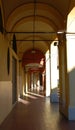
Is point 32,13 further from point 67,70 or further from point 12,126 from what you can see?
point 12,126

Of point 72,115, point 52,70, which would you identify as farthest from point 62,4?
point 52,70

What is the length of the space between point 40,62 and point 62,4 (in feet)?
67.3

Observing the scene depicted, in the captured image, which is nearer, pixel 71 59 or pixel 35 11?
pixel 71 59

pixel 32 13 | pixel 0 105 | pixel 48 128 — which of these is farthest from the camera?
pixel 32 13

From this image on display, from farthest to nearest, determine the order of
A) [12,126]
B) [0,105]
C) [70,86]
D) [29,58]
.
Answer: [29,58] < [70,86] < [0,105] < [12,126]

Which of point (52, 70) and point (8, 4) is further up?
point (8, 4)

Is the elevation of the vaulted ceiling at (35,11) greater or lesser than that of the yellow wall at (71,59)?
greater

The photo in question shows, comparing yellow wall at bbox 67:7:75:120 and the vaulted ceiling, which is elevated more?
the vaulted ceiling

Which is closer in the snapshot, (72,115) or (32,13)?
(72,115)

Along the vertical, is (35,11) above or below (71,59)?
above

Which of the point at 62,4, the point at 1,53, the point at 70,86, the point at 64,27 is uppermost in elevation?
the point at 62,4

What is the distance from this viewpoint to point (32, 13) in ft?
47.4

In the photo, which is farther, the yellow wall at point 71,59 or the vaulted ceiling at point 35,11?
the vaulted ceiling at point 35,11

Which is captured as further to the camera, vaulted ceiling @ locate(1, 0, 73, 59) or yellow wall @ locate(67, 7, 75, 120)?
vaulted ceiling @ locate(1, 0, 73, 59)
